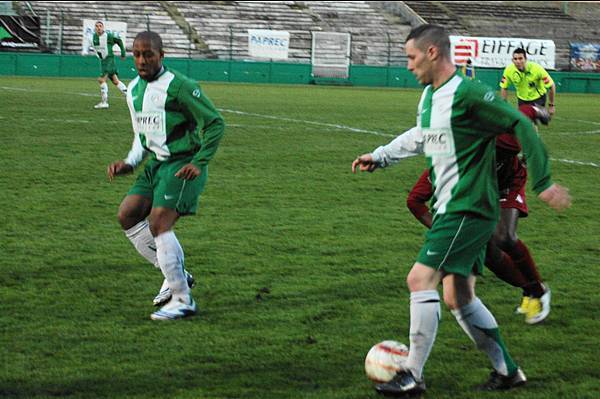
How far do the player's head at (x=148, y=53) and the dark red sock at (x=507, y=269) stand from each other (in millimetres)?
2467

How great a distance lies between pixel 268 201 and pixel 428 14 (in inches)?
1776

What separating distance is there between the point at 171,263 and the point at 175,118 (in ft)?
3.02

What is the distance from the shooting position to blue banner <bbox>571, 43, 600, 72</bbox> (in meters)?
51.0

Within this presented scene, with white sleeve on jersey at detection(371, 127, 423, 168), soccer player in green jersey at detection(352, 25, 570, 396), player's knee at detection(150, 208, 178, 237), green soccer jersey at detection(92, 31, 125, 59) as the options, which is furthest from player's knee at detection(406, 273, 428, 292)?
green soccer jersey at detection(92, 31, 125, 59)

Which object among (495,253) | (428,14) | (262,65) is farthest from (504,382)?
(428,14)

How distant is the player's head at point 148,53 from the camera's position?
21.1ft

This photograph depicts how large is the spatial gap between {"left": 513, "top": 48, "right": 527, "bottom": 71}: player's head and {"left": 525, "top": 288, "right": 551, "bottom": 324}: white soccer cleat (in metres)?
12.3

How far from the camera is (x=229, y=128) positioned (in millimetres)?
19844

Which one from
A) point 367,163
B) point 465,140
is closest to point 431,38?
point 465,140

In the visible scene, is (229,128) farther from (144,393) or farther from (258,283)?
(144,393)

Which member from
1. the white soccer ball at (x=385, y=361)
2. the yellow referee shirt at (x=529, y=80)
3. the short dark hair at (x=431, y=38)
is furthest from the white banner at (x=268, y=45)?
the short dark hair at (x=431, y=38)

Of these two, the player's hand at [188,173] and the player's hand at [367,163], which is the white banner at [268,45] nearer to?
the player's hand at [188,173]

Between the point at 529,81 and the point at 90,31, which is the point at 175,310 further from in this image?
the point at 90,31

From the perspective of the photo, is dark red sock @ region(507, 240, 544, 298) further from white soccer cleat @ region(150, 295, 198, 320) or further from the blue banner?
the blue banner
